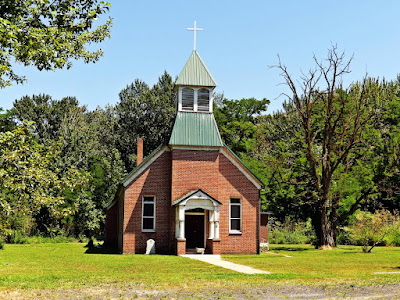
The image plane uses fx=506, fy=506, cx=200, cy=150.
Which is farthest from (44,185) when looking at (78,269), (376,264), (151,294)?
(376,264)

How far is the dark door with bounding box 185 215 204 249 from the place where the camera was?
30984 mm

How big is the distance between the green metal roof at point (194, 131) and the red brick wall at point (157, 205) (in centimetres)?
139

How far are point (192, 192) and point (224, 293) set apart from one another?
16508 millimetres

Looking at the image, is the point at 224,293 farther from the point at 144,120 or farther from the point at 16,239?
the point at 144,120

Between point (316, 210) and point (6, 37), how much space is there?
31.0 metres

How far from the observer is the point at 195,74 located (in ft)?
104

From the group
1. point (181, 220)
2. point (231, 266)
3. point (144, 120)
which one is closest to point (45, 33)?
point (231, 266)

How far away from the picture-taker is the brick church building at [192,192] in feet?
96.5

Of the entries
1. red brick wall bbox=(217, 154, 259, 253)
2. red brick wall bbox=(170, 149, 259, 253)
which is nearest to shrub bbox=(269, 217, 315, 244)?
red brick wall bbox=(217, 154, 259, 253)

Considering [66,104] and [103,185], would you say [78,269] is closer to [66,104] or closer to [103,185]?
[103,185]

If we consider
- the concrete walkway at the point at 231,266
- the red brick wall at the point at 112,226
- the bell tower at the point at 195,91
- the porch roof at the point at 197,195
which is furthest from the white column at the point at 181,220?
the red brick wall at the point at 112,226

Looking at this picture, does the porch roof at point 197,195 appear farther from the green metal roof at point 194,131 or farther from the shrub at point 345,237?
the shrub at point 345,237

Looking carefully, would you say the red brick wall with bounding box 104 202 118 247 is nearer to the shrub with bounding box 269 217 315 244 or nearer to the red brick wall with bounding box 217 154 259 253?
the red brick wall with bounding box 217 154 259 253

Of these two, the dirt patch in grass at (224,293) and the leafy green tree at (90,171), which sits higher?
the leafy green tree at (90,171)
